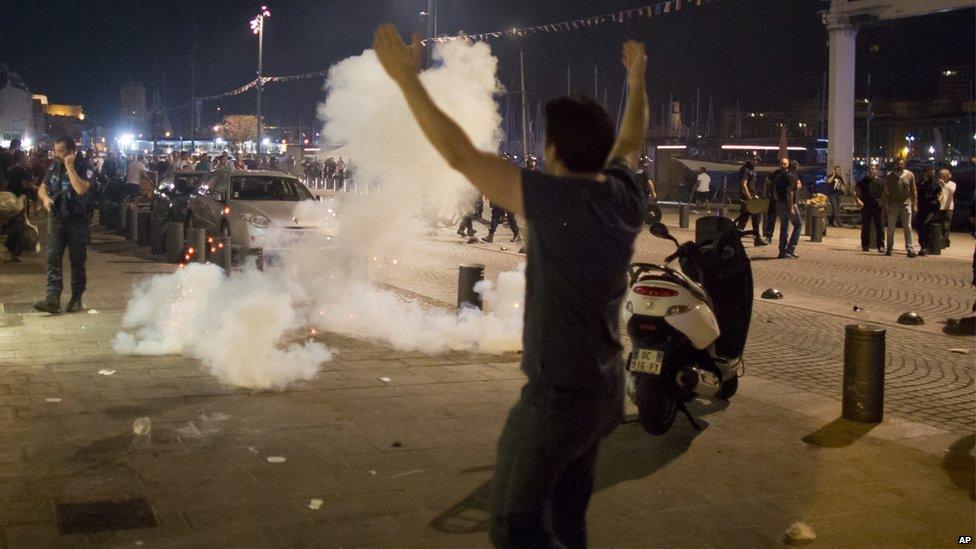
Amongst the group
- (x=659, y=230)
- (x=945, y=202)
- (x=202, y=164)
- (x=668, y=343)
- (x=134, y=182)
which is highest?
(x=202, y=164)

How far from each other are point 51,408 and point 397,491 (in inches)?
118

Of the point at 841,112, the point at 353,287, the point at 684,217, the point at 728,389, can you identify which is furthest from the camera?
the point at 841,112

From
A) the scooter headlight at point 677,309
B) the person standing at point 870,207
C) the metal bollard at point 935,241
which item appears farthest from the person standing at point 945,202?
the scooter headlight at point 677,309

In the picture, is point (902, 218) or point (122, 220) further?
point (122, 220)

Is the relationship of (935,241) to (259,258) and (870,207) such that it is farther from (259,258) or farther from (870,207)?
(259,258)

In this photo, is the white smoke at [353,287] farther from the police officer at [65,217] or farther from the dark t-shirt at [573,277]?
the dark t-shirt at [573,277]

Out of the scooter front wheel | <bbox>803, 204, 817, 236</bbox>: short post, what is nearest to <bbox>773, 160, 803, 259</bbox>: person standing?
<bbox>803, 204, 817, 236</bbox>: short post

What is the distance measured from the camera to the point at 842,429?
6992 millimetres

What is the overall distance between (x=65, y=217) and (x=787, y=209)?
1342cm

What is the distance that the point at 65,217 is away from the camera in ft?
36.4

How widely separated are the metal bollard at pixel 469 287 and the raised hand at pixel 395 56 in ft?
25.7

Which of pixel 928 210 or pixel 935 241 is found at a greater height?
pixel 928 210

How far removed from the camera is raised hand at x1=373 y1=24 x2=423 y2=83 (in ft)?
9.79

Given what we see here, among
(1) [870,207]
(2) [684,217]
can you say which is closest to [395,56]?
(1) [870,207]
